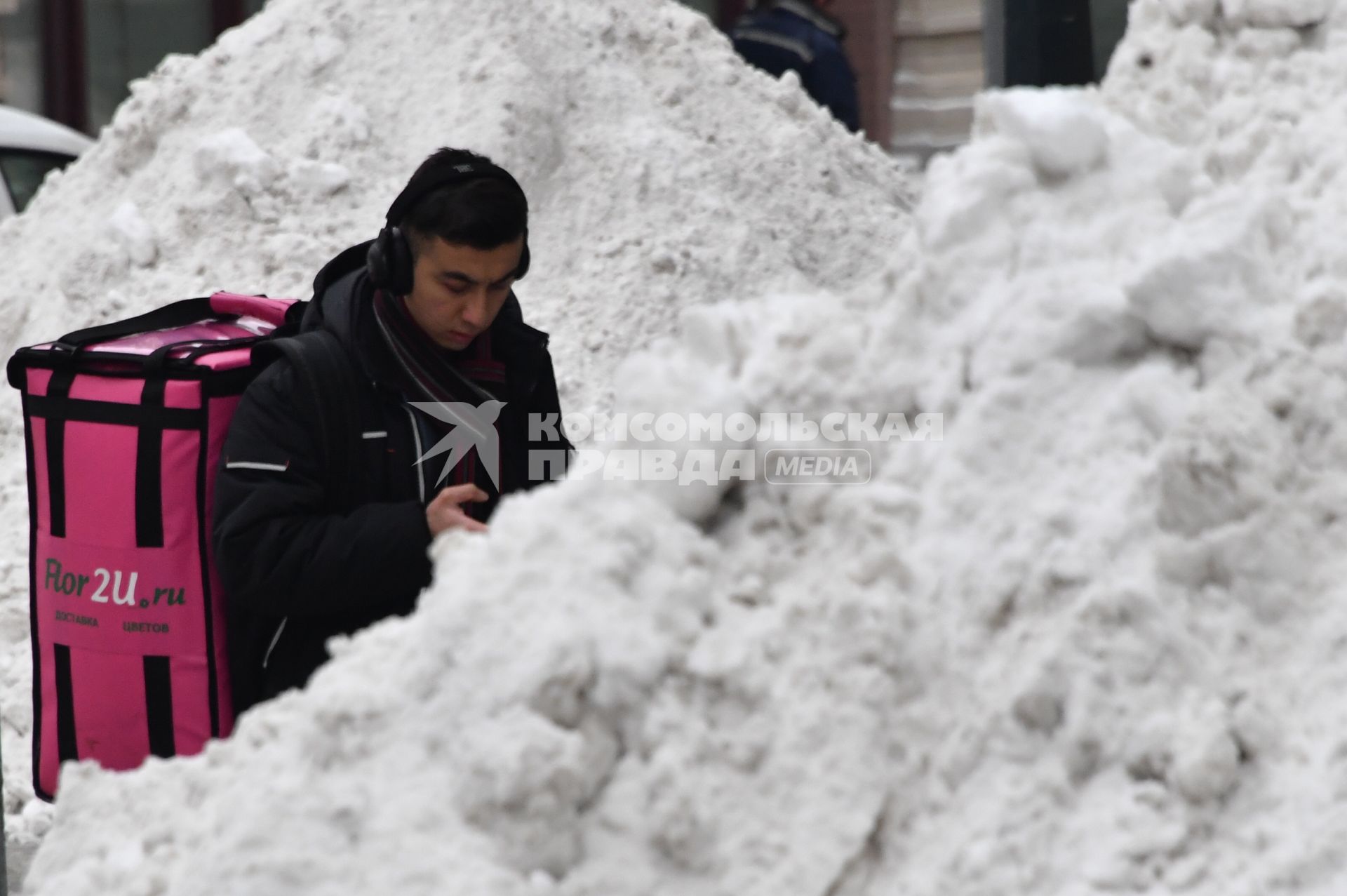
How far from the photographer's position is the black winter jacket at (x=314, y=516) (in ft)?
9.46

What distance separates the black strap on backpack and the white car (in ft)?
20.2

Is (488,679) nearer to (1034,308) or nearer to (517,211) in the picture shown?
(1034,308)

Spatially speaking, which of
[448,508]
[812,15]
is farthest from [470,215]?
[812,15]

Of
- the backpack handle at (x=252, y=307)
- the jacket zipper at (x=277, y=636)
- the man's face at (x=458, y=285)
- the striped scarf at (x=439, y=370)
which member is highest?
the man's face at (x=458, y=285)

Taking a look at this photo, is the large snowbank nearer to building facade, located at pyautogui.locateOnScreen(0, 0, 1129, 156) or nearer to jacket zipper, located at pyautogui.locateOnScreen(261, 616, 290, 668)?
jacket zipper, located at pyautogui.locateOnScreen(261, 616, 290, 668)

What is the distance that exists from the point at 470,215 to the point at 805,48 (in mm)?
5717

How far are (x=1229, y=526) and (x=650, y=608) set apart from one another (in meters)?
0.78

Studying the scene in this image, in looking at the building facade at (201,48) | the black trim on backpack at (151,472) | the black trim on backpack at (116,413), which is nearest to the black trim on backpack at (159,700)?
the black trim on backpack at (151,472)

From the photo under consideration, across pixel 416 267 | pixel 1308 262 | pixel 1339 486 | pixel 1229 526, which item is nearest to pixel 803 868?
pixel 1229 526

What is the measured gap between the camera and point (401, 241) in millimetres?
2998

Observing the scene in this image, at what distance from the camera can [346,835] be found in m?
2.07

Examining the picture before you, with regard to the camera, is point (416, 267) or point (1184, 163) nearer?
point (1184, 163)

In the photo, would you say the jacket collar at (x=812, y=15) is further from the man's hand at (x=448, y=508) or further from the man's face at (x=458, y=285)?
the man's hand at (x=448, y=508)

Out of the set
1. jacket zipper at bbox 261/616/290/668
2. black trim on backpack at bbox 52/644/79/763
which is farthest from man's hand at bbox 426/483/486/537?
black trim on backpack at bbox 52/644/79/763
